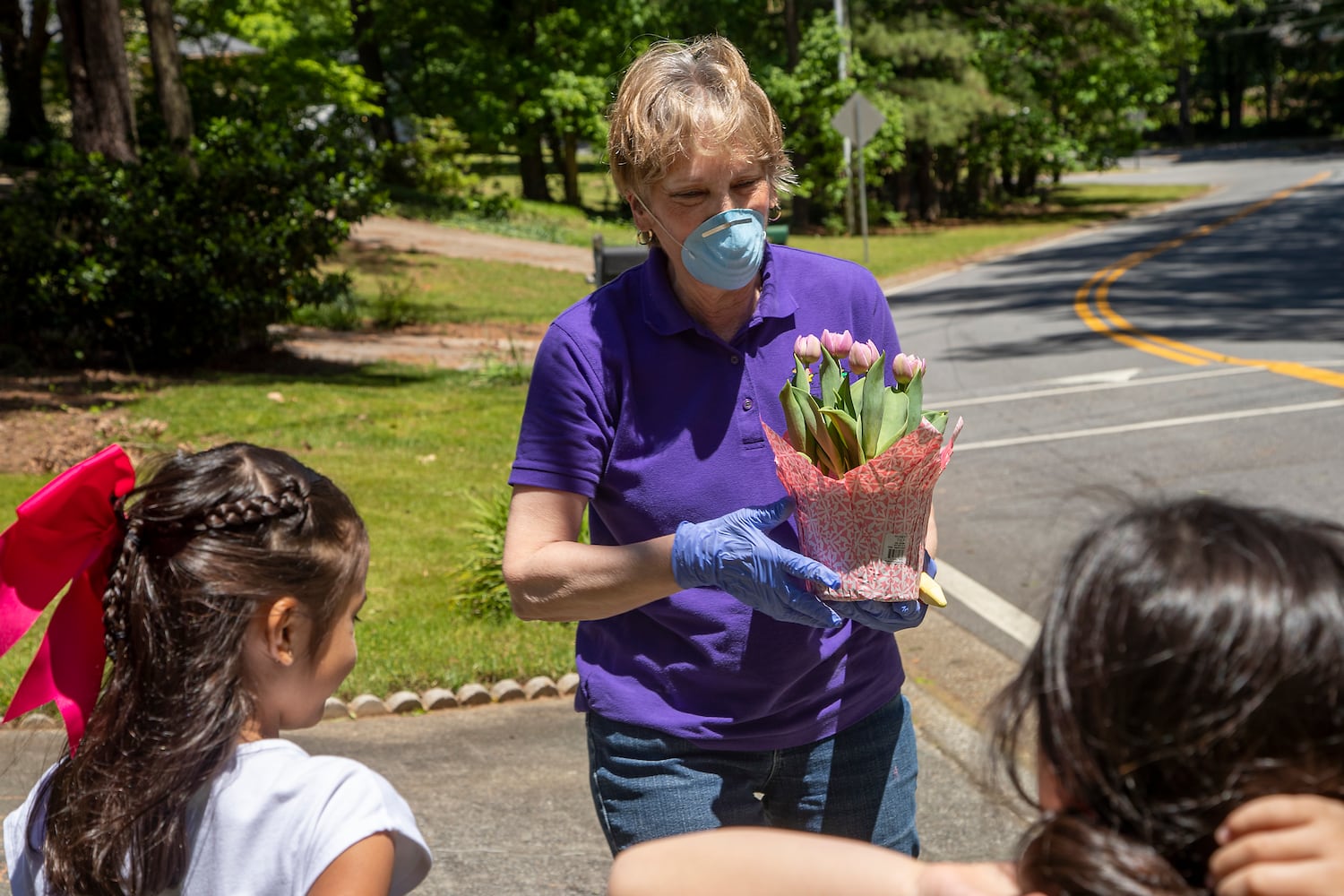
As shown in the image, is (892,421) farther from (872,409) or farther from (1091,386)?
(1091,386)

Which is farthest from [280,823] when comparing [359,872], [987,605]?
[987,605]

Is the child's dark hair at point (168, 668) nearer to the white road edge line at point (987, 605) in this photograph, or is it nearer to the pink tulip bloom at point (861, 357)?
the pink tulip bloom at point (861, 357)

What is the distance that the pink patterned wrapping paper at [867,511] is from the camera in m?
2.09

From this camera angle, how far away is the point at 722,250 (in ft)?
7.48

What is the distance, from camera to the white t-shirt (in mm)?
1666

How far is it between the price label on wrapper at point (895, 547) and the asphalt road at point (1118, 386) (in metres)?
0.33

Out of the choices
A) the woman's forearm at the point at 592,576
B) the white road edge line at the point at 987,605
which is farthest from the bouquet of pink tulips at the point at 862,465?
the white road edge line at the point at 987,605

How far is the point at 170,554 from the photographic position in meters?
1.73

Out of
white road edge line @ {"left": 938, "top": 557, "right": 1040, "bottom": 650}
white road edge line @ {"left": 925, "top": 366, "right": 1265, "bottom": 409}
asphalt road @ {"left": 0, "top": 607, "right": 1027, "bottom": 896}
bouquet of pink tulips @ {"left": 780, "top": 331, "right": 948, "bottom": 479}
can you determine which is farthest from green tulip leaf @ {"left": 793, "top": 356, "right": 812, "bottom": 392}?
white road edge line @ {"left": 925, "top": 366, "right": 1265, "bottom": 409}

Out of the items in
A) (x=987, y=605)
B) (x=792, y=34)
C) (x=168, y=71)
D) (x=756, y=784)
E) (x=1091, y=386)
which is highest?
(x=792, y=34)

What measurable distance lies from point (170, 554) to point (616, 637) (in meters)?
0.82

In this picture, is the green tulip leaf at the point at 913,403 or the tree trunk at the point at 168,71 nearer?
the green tulip leaf at the point at 913,403

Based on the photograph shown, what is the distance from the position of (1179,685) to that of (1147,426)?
29.9ft

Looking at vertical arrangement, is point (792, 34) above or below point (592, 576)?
above
